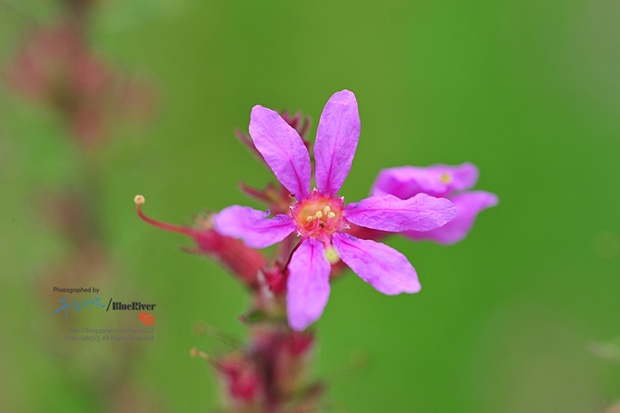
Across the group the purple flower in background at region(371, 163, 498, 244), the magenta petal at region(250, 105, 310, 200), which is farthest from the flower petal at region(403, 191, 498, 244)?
the magenta petal at region(250, 105, 310, 200)

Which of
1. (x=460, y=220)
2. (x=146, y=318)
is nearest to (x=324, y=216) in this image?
(x=460, y=220)

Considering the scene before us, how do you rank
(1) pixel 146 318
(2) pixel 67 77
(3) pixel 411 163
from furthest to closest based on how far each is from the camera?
(3) pixel 411 163 → (2) pixel 67 77 → (1) pixel 146 318

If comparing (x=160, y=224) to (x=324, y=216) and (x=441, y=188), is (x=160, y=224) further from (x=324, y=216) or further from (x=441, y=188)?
(x=441, y=188)

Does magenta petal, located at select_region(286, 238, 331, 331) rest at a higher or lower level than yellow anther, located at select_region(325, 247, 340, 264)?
higher

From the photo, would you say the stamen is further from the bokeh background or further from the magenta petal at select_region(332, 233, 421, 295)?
the bokeh background

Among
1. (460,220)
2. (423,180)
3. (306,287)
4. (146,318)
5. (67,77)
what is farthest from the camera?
(67,77)
